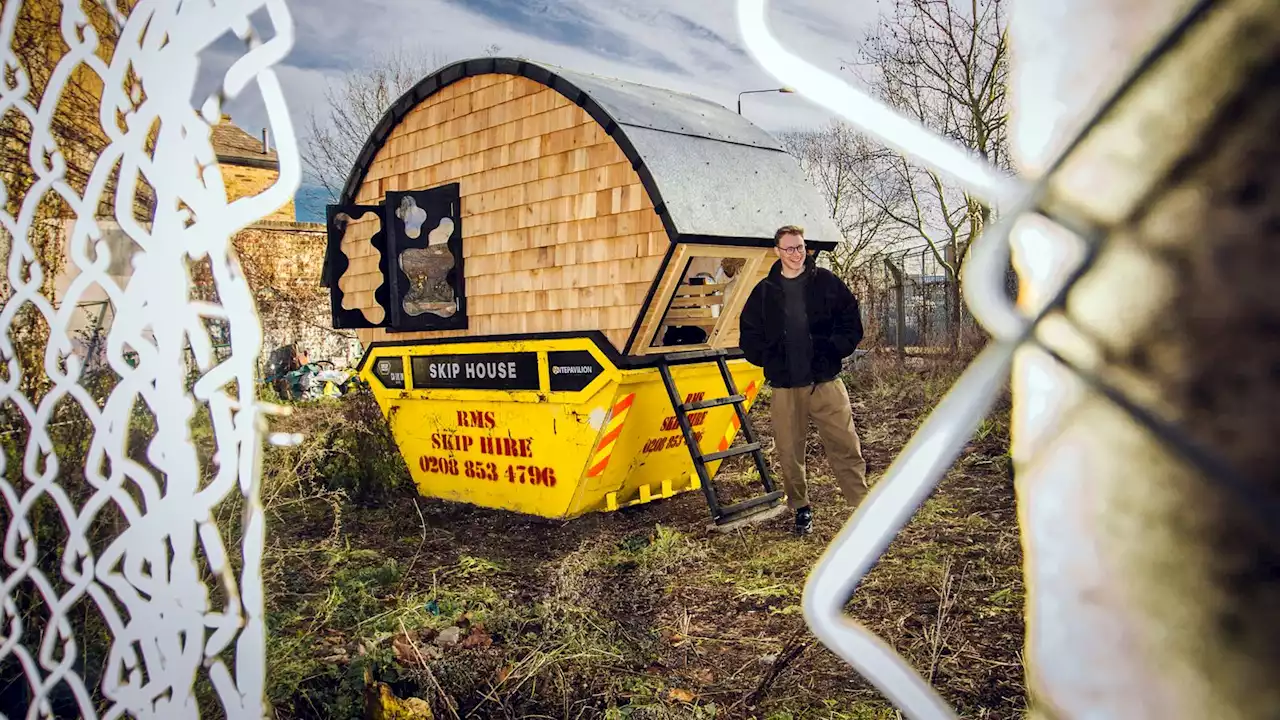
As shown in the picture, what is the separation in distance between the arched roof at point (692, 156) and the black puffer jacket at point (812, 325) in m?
0.49

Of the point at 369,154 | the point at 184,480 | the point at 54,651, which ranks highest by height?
the point at 369,154

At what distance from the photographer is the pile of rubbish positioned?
50.0 feet

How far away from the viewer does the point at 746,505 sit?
6027 mm

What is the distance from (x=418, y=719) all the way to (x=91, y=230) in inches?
77.3

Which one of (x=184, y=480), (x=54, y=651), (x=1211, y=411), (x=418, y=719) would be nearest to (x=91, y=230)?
(x=184, y=480)

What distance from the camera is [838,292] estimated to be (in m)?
5.32

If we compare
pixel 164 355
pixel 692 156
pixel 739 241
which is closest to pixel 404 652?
pixel 164 355

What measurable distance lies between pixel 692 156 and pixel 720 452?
6.31 feet

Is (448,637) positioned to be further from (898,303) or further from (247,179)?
(247,179)

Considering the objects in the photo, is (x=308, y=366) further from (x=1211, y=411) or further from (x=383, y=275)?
(x=1211, y=411)

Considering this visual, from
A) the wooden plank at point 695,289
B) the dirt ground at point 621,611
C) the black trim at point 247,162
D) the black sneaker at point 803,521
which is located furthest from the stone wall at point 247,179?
the black sneaker at point 803,521

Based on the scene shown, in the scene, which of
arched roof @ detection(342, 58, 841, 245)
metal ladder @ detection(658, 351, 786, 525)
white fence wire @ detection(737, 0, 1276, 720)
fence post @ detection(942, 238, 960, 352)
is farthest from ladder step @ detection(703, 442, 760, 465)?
fence post @ detection(942, 238, 960, 352)

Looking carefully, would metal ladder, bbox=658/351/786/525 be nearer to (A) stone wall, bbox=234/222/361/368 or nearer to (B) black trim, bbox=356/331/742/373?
(B) black trim, bbox=356/331/742/373

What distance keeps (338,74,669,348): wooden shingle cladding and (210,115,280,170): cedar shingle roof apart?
1697 centimetres
